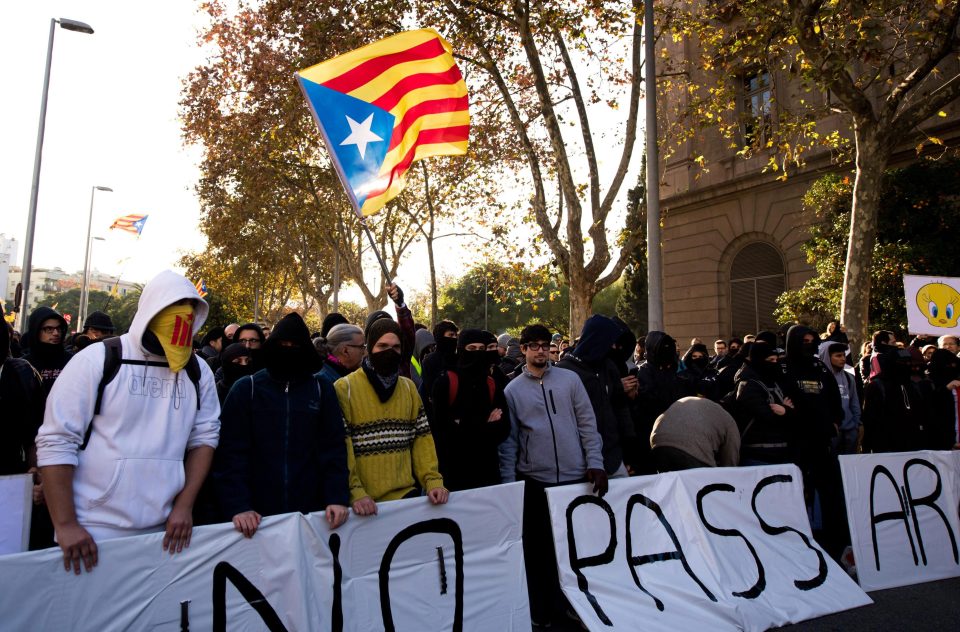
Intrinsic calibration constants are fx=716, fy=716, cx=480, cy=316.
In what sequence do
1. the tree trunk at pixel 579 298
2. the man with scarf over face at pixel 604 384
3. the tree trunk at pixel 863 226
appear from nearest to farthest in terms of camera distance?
1. the man with scarf over face at pixel 604 384
2. the tree trunk at pixel 579 298
3. the tree trunk at pixel 863 226

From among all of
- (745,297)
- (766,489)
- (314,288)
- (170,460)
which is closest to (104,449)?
(170,460)

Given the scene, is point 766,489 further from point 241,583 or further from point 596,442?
point 241,583

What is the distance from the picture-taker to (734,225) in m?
21.4

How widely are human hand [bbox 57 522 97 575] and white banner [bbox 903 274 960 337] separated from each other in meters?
11.1

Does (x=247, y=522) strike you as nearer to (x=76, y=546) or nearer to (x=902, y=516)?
(x=76, y=546)

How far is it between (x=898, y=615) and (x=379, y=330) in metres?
4.12

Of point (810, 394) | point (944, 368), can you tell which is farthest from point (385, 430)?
point (944, 368)

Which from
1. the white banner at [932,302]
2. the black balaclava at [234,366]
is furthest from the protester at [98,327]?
the white banner at [932,302]

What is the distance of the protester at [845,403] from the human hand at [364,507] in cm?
569

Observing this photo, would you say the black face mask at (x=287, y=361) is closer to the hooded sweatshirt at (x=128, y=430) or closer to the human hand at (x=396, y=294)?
the hooded sweatshirt at (x=128, y=430)

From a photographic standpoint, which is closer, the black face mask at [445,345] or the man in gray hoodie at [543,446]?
the man in gray hoodie at [543,446]

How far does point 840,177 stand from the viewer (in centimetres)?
1733

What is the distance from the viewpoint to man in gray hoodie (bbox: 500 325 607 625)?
190 inches

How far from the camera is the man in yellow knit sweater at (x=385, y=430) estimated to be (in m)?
4.05
